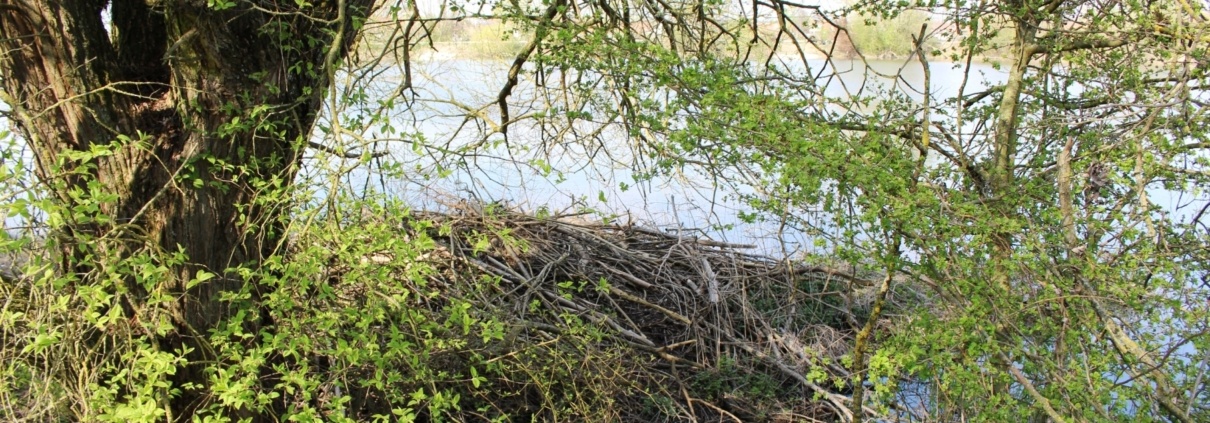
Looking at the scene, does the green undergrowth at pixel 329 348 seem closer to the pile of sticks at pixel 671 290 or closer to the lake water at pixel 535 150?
the pile of sticks at pixel 671 290

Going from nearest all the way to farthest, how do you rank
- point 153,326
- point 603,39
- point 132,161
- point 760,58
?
point 153,326
point 132,161
point 603,39
point 760,58

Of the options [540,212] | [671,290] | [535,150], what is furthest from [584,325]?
[671,290]

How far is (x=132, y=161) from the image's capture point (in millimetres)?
2637

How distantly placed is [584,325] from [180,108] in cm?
200

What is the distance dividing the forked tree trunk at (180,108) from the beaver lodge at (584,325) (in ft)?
1.31

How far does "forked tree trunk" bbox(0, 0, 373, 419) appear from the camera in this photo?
247 cm

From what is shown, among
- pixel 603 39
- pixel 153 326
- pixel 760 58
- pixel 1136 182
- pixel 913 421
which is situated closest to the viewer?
pixel 1136 182

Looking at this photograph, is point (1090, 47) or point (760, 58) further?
point (760, 58)

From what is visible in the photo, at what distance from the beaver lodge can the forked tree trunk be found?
1.31ft

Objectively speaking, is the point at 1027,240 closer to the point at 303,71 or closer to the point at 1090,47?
the point at 1090,47

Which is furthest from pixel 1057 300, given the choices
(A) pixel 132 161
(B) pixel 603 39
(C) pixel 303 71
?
(A) pixel 132 161

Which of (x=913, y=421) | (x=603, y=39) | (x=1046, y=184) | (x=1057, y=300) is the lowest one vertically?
(x=913, y=421)

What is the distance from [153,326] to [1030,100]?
338 cm

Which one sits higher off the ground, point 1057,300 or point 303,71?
point 303,71
